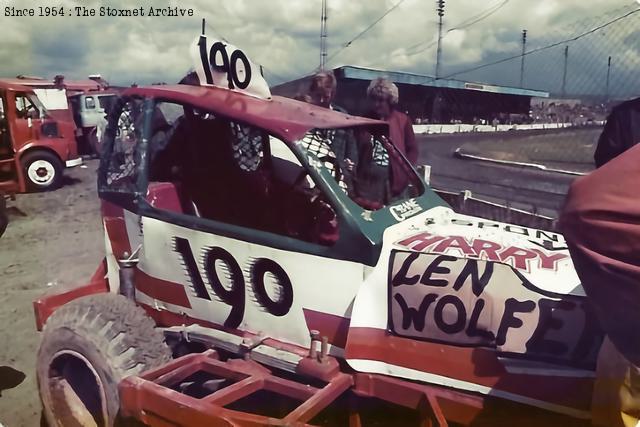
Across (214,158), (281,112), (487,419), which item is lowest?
(487,419)

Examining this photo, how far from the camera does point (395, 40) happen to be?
2.68 meters

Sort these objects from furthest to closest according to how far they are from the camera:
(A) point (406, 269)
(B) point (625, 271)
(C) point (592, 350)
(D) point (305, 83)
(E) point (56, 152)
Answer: (E) point (56, 152) < (D) point (305, 83) < (A) point (406, 269) < (C) point (592, 350) < (B) point (625, 271)

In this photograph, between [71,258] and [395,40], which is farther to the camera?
[71,258]

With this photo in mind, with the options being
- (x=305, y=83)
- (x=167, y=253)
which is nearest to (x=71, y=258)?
(x=167, y=253)

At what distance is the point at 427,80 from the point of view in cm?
291

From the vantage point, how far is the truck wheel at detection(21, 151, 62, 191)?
3.79 metres

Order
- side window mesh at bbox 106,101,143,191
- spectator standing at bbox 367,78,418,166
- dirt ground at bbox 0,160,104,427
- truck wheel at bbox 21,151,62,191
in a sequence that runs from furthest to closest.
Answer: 1. truck wheel at bbox 21,151,62,191
2. dirt ground at bbox 0,160,104,427
3. spectator standing at bbox 367,78,418,166
4. side window mesh at bbox 106,101,143,191

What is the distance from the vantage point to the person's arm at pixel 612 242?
1419 mm

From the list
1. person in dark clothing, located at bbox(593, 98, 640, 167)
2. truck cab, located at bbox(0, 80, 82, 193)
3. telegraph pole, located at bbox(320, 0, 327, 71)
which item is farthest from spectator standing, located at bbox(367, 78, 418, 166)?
truck cab, located at bbox(0, 80, 82, 193)

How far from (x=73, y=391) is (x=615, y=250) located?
2.28m

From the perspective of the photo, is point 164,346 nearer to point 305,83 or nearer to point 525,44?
point 305,83

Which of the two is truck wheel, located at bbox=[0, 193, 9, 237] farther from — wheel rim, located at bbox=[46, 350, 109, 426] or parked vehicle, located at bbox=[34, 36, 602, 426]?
wheel rim, located at bbox=[46, 350, 109, 426]

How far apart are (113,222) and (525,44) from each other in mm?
1994

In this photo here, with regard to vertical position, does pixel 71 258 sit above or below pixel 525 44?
below
